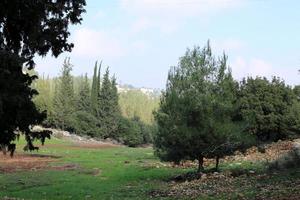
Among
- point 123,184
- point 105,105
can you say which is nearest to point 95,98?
point 105,105

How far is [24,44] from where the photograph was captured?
49.0 ft

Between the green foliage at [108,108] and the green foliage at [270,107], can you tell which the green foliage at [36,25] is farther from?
the green foliage at [108,108]

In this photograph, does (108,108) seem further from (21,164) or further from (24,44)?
(24,44)

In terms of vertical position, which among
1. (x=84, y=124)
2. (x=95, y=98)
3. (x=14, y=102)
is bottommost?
(x=14, y=102)

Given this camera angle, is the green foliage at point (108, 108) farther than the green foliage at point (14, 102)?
Yes

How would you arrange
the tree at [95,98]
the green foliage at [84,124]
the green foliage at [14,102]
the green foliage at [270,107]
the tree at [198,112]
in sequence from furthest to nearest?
the tree at [95,98]
the green foliage at [84,124]
the green foliage at [270,107]
the tree at [198,112]
the green foliage at [14,102]

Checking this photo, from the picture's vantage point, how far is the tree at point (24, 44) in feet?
44.6

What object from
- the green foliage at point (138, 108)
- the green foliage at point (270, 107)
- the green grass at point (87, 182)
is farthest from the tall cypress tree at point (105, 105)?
the green grass at point (87, 182)

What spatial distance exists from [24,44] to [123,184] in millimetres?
14742

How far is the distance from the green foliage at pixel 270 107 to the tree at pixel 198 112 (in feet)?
45.8

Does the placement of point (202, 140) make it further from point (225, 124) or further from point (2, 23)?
point (2, 23)

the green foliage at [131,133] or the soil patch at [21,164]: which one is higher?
the green foliage at [131,133]

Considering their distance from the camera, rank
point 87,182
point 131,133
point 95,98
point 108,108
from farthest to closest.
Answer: point 95,98 → point 108,108 → point 131,133 → point 87,182

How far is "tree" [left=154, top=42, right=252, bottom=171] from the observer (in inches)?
1107
